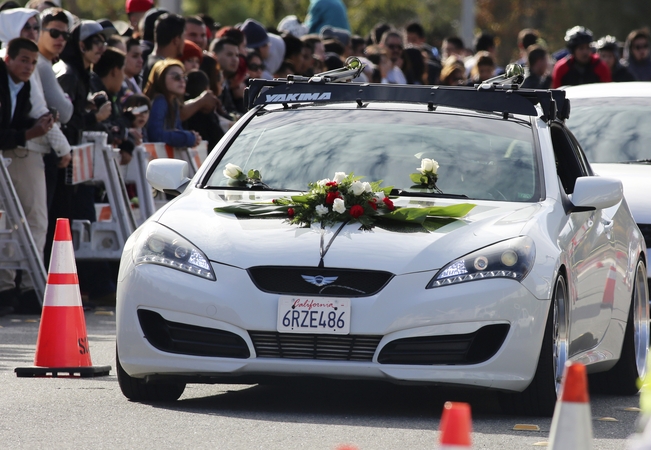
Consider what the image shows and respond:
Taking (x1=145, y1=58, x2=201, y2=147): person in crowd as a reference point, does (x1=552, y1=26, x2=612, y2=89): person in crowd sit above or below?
below

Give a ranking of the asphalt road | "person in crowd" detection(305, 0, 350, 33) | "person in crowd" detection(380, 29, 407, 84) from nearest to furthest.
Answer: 1. the asphalt road
2. "person in crowd" detection(380, 29, 407, 84)
3. "person in crowd" detection(305, 0, 350, 33)

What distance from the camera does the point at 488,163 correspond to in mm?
7773

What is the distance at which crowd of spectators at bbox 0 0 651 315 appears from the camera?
446 inches

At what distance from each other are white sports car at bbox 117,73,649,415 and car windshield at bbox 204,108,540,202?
0.04 ft

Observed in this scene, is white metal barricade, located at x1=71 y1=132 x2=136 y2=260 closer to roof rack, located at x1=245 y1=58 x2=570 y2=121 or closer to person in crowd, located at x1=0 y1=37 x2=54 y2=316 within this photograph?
person in crowd, located at x1=0 y1=37 x2=54 y2=316

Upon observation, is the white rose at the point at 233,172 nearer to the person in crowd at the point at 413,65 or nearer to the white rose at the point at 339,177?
the white rose at the point at 339,177

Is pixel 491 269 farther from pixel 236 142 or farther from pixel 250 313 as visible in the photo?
pixel 236 142

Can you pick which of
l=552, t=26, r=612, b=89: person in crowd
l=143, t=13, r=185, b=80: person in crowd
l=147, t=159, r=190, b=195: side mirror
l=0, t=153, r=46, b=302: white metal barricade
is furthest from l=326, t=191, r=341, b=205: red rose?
l=552, t=26, r=612, b=89: person in crowd

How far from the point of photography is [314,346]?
670 cm

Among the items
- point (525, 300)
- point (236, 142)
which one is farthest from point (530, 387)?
point (236, 142)

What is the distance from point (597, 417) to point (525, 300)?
2.97ft

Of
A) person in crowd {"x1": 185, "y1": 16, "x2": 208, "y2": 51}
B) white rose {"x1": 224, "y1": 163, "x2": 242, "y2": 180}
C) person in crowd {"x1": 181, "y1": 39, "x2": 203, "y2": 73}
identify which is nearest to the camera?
white rose {"x1": 224, "y1": 163, "x2": 242, "y2": 180}

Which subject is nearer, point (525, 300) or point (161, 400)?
point (525, 300)

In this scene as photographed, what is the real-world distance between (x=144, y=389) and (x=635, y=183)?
15.9 feet
